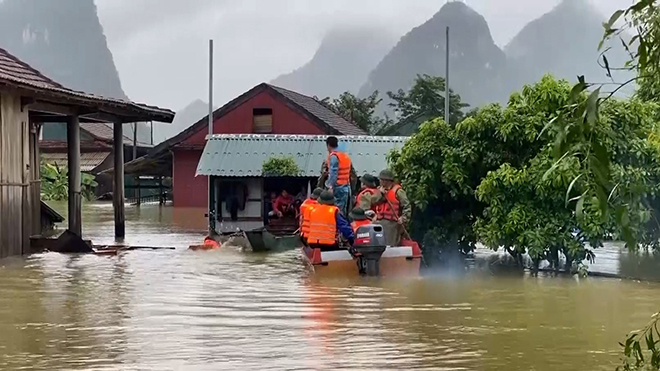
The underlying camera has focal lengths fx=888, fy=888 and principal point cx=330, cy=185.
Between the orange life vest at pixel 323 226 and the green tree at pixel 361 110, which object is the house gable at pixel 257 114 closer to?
the green tree at pixel 361 110

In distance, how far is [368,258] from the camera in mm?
13422

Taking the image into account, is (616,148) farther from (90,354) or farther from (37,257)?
(37,257)

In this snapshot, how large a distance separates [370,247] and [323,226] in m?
0.94

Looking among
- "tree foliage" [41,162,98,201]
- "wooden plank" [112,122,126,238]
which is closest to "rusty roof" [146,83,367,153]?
"tree foliage" [41,162,98,201]

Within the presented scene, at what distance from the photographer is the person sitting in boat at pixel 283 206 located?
21528 millimetres

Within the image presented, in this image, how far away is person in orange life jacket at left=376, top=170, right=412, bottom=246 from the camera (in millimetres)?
14617

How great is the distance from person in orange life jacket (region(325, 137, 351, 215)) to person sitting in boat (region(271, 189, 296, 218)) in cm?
550

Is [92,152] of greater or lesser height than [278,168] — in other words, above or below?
above

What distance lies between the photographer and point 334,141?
15898 millimetres

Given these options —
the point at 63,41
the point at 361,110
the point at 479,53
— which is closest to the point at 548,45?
the point at 479,53

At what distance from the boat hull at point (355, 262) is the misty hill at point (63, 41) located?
108 meters

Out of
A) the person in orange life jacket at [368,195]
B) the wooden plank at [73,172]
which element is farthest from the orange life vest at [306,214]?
the wooden plank at [73,172]

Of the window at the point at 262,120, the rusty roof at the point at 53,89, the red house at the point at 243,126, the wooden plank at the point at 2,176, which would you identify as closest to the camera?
the rusty roof at the point at 53,89

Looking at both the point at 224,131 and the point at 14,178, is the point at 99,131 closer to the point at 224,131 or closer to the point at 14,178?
the point at 224,131
